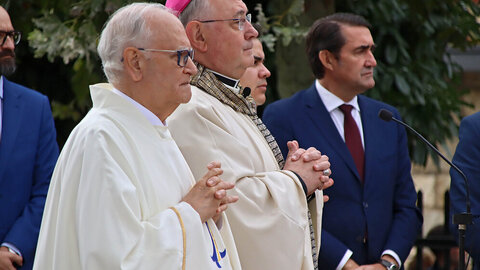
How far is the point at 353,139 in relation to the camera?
535 cm

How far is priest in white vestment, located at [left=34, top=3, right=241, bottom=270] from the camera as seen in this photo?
122 inches

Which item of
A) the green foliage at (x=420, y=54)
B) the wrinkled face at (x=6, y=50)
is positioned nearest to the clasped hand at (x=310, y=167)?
the wrinkled face at (x=6, y=50)

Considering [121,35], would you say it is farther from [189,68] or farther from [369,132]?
[369,132]

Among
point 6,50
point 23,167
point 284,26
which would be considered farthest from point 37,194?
point 284,26

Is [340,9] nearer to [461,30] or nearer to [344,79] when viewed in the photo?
[461,30]

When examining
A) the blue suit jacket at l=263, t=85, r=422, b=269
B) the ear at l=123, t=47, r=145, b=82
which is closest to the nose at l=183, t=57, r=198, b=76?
the ear at l=123, t=47, r=145, b=82

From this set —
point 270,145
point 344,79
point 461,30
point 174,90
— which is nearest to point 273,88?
point 461,30

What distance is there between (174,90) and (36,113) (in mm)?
2038

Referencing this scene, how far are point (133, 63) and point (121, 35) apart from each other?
12 cm

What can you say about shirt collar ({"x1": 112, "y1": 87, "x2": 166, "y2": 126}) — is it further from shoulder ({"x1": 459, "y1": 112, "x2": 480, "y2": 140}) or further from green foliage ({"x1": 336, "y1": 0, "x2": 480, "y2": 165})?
green foliage ({"x1": 336, "y1": 0, "x2": 480, "y2": 165})

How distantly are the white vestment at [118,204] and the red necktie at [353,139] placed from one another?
81.5 inches

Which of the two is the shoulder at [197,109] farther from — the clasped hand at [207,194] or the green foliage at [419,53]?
the green foliage at [419,53]

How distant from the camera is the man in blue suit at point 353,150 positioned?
5.13 metres

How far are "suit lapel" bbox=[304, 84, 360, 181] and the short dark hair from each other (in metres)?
0.23
